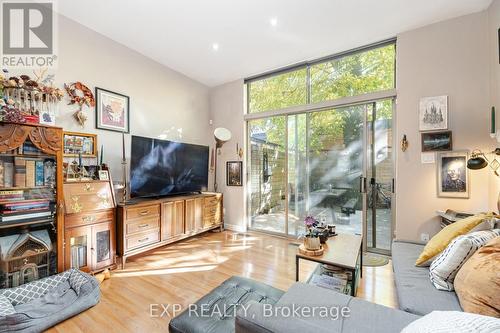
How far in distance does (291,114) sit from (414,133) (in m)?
1.91

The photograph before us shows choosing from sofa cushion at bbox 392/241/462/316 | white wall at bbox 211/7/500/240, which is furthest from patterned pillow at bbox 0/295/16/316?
white wall at bbox 211/7/500/240

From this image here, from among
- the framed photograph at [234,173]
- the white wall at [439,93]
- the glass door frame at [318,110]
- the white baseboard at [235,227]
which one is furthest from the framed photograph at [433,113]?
the white baseboard at [235,227]

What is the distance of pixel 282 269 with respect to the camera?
284 cm

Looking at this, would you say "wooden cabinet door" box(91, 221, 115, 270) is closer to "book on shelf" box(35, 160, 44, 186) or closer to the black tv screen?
the black tv screen

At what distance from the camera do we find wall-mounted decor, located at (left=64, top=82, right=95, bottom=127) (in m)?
2.86

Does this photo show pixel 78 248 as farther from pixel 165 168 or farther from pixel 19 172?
pixel 165 168

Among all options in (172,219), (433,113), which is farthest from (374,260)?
(172,219)

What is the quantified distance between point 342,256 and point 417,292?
1.93ft

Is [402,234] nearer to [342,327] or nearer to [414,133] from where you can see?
[414,133]

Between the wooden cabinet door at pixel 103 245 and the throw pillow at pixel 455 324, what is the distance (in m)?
3.03

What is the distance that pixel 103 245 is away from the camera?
2.71m

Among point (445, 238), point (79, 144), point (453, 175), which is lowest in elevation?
point (445, 238)

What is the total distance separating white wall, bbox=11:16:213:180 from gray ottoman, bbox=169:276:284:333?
2.61 meters

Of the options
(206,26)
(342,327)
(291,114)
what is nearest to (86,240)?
(342,327)
